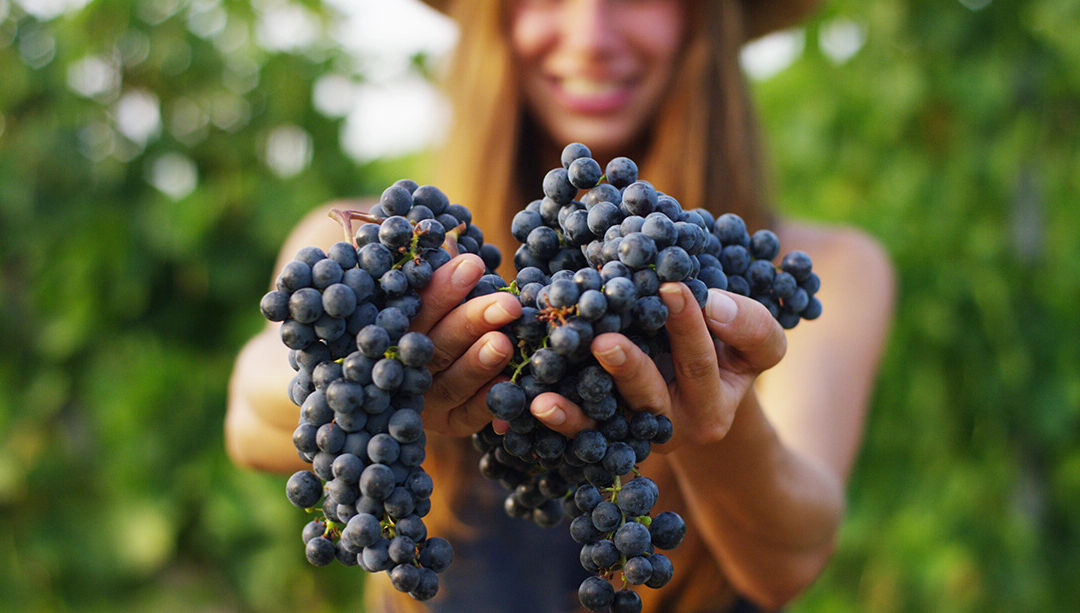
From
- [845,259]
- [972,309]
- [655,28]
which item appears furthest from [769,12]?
[972,309]

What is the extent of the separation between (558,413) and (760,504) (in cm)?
61

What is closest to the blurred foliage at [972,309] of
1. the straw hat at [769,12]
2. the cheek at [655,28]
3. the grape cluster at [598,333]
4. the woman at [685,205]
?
the straw hat at [769,12]

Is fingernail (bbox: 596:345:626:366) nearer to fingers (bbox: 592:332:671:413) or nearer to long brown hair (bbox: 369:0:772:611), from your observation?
fingers (bbox: 592:332:671:413)

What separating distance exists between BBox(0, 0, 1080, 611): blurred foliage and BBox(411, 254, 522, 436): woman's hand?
170cm

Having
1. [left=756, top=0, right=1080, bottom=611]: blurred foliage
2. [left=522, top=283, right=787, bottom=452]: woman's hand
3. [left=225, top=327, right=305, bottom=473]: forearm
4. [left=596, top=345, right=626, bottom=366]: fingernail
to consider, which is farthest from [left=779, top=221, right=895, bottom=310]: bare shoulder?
[left=596, top=345, right=626, bottom=366]: fingernail

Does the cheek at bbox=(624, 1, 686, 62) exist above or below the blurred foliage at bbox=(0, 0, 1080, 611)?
above

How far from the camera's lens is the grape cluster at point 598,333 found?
747mm

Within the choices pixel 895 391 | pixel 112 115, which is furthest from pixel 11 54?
pixel 895 391

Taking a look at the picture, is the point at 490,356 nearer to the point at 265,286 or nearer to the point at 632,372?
the point at 632,372

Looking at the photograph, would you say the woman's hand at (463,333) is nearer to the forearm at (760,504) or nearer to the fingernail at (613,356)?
the fingernail at (613,356)

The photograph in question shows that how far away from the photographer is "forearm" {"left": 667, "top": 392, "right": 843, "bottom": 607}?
1.10m

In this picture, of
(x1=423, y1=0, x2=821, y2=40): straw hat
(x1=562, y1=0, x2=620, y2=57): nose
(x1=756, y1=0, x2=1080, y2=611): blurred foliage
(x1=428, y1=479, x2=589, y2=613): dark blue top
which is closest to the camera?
(x1=562, y1=0, x2=620, y2=57): nose

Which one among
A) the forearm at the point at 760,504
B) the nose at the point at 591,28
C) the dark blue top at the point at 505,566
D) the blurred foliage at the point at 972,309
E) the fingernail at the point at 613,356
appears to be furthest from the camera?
the blurred foliage at the point at 972,309

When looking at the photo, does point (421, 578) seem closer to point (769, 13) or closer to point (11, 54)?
point (769, 13)
